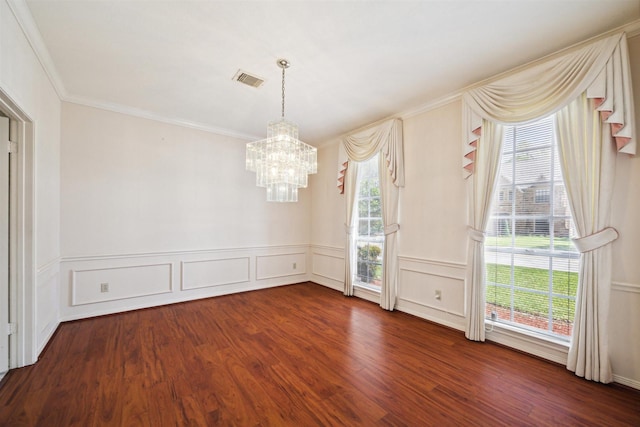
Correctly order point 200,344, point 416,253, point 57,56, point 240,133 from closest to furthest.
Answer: point 57,56 → point 200,344 → point 416,253 → point 240,133

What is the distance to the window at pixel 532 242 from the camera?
246 centimetres

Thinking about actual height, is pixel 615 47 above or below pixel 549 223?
above

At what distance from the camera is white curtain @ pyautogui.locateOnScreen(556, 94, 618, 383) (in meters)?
2.12

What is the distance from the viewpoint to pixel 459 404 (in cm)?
189

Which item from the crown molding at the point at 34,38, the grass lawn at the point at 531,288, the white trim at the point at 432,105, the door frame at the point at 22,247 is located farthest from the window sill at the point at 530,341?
the crown molding at the point at 34,38

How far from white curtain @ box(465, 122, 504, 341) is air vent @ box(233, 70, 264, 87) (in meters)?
2.59

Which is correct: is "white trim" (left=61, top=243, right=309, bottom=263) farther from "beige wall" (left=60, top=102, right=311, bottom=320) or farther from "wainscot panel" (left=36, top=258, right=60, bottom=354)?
"wainscot panel" (left=36, top=258, right=60, bottom=354)

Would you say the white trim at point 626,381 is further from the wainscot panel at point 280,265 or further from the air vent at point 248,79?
the wainscot panel at point 280,265

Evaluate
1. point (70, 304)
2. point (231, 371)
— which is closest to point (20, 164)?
point (70, 304)

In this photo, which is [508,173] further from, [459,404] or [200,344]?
[200,344]

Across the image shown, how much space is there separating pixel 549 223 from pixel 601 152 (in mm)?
721

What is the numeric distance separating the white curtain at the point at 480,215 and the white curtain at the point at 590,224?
0.59 metres

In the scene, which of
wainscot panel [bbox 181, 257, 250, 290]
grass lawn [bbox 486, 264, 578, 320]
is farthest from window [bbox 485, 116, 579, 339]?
wainscot panel [bbox 181, 257, 250, 290]

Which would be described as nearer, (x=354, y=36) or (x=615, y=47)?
(x=615, y=47)
